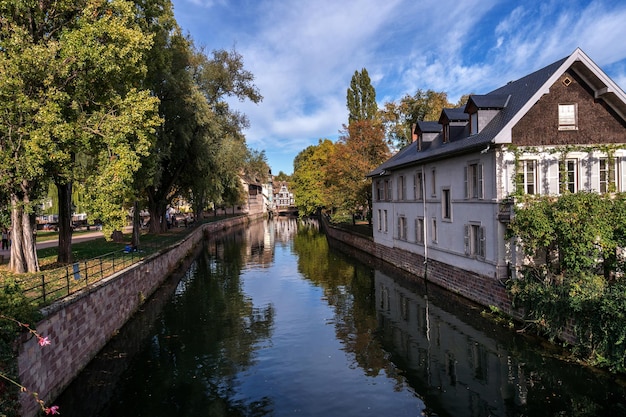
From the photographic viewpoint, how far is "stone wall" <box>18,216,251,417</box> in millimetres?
10727

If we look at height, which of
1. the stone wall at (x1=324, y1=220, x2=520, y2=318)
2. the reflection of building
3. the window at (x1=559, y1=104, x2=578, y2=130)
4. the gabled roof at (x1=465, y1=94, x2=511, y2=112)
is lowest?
the reflection of building

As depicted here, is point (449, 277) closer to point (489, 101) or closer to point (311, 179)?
point (489, 101)

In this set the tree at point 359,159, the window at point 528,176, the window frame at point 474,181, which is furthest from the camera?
the tree at point 359,159

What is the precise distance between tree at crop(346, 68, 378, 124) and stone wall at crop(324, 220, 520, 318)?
36.4 meters

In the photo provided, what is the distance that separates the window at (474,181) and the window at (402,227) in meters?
10.2

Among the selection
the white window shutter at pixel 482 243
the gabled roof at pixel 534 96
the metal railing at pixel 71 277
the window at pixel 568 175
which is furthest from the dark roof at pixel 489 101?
the metal railing at pixel 71 277

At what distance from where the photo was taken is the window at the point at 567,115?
787 inches

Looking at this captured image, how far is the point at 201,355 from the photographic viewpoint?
641 inches

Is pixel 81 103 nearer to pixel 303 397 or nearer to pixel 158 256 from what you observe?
pixel 158 256

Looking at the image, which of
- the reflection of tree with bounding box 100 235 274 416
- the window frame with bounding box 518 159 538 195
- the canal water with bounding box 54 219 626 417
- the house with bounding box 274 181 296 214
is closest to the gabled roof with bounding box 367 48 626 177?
the window frame with bounding box 518 159 538 195

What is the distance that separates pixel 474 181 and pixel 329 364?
1243cm

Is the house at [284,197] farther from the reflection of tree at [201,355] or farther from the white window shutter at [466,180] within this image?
the white window shutter at [466,180]

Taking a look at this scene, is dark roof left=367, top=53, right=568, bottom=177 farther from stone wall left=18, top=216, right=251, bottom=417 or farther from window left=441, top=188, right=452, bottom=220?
stone wall left=18, top=216, right=251, bottom=417

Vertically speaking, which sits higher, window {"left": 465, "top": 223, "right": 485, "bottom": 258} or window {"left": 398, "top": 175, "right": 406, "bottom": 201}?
window {"left": 398, "top": 175, "right": 406, "bottom": 201}
